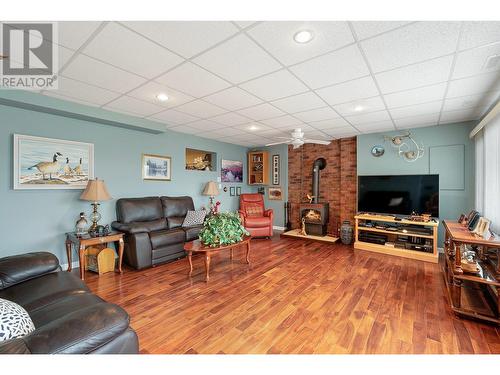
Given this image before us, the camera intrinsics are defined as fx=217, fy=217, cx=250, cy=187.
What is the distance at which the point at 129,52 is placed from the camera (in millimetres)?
1843

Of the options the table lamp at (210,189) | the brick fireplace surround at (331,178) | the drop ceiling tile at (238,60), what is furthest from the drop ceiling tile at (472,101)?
the table lamp at (210,189)

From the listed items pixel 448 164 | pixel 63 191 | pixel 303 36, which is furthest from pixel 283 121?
pixel 63 191

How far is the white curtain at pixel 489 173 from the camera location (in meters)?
2.64

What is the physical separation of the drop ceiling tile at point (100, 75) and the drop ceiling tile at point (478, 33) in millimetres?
2808

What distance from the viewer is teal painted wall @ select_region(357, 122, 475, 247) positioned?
3.79 metres

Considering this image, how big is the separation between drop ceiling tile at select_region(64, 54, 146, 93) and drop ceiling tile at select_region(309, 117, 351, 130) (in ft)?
9.41

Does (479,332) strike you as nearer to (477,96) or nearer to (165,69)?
(477,96)

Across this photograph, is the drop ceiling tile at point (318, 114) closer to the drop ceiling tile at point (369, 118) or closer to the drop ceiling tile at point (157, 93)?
the drop ceiling tile at point (369, 118)

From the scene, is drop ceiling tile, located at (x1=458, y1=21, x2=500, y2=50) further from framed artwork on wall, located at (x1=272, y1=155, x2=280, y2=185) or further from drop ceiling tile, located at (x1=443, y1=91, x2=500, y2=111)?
framed artwork on wall, located at (x1=272, y1=155, x2=280, y2=185)

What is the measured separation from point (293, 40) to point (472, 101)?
112 inches

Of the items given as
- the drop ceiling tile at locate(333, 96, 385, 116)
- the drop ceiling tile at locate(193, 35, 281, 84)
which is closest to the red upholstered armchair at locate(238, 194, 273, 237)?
the drop ceiling tile at locate(333, 96, 385, 116)
